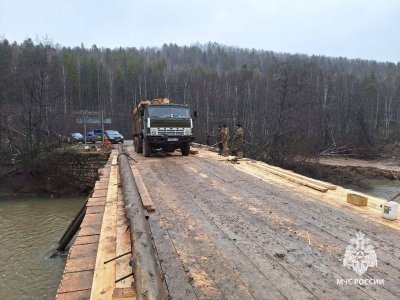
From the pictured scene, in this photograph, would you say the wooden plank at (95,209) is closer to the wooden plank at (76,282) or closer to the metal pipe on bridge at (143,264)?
the metal pipe on bridge at (143,264)

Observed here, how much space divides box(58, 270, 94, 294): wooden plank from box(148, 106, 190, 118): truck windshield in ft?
38.8

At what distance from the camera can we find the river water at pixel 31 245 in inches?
345

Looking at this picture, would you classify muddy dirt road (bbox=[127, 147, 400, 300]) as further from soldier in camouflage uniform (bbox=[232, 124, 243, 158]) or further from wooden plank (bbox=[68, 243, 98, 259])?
soldier in camouflage uniform (bbox=[232, 124, 243, 158])

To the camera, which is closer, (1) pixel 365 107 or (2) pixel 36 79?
(2) pixel 36 79

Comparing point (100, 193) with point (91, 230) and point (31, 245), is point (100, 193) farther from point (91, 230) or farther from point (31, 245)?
point (31, 245)

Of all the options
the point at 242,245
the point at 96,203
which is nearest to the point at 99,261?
the point at 242,245

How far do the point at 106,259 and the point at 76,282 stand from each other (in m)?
0.42

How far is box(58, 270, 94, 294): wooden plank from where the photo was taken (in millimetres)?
3695

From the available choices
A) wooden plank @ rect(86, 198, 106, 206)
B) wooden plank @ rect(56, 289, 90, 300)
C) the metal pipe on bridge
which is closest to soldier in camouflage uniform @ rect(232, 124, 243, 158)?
wooden plank @ rect(86, 198, 106, 206)

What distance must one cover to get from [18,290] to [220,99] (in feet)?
186

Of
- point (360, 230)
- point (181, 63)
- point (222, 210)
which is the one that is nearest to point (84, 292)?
point (222, 210)

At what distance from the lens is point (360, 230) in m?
5.15

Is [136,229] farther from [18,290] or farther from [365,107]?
[365,107]

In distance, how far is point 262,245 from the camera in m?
4.62
